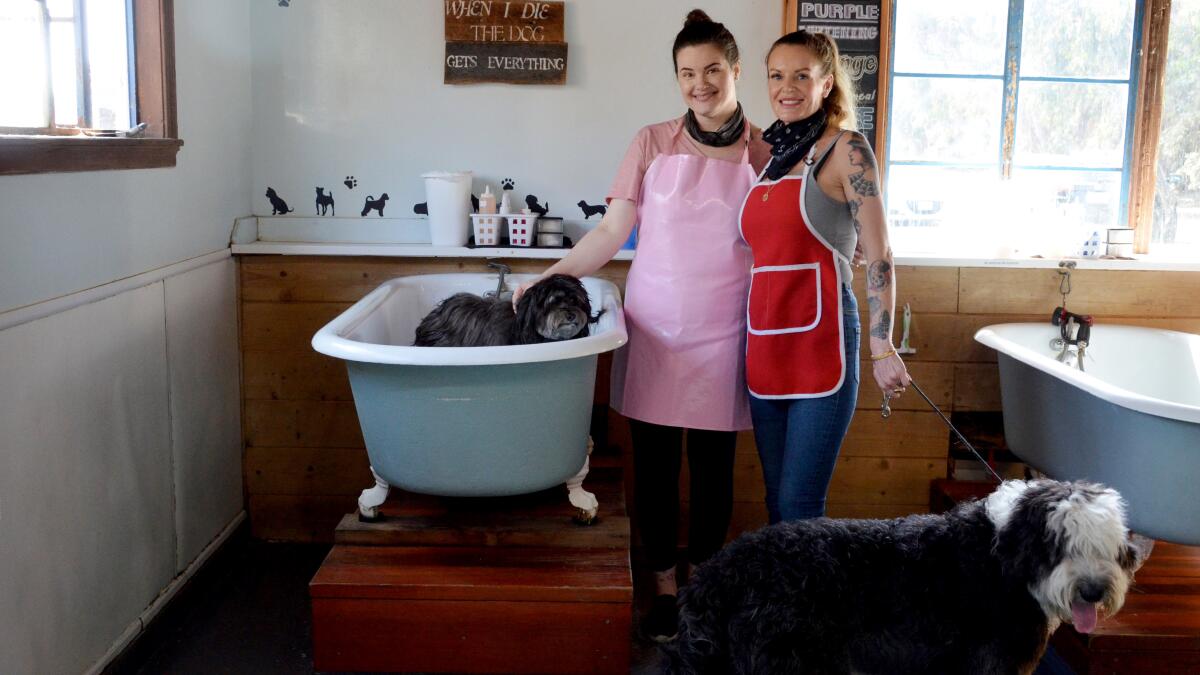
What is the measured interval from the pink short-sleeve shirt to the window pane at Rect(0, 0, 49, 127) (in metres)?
1.35

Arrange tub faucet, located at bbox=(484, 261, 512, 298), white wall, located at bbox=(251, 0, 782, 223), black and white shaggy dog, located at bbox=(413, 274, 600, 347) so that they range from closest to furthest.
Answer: black and white shaggy dog, located at bbox=(413, 274, 600, 347), tub faucet, located at bbox=(484, 261, 512, 298), white wall, located at bbox=(251, 0, 782, 223)

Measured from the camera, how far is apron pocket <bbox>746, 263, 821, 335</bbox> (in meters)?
2.26

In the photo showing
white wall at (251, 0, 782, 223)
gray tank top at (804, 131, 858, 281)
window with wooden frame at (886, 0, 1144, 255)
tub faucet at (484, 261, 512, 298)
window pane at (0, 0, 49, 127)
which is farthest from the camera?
window with wooden frame at (886, 0, 1144, 255)

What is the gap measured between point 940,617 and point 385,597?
46.9 inches

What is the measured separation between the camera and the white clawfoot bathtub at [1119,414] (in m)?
2.41

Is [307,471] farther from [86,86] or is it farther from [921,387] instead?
[921,387]

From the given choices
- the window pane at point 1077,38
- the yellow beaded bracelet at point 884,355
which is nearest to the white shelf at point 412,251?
the yellow beaded bracelet at point 884,355

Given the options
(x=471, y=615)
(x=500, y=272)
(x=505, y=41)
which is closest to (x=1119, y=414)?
(x=471, y=615)

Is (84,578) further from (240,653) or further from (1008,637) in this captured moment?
(1008,637)

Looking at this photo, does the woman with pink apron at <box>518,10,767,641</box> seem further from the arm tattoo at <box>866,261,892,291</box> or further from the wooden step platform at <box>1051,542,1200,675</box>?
the wooden step platform at <box>1051,542,1200,675</box>

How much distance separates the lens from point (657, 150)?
102 inches

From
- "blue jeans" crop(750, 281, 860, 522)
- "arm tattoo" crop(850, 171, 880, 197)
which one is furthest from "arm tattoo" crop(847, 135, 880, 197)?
"blue jeans" crop(750, 281, 860, 522)

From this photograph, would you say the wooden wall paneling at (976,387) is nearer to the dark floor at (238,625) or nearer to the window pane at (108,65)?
the dark floor at (238,625)

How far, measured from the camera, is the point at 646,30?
343 centimetres
